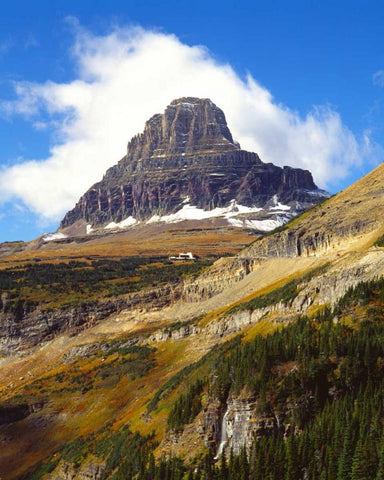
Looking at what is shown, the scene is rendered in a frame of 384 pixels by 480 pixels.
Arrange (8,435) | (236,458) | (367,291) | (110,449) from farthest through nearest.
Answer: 1. (8,435)
2. (110,449)
3. (367,291)
4. (236,458)

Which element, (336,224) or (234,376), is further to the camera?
(336,224)

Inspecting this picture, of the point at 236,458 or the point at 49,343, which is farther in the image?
the point at 49,343

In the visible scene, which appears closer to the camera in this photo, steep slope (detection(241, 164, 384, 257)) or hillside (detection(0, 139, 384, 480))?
hillside (detection(0, 139, 384, 480))

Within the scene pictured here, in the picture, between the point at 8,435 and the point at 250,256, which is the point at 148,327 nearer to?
the point at 250,256

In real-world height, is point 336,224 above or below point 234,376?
above

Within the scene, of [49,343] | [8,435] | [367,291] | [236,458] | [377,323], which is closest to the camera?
[236,458]

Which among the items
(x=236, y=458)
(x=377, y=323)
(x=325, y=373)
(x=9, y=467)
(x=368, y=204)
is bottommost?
(x=9, y=467)

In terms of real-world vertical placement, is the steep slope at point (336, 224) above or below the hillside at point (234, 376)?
above

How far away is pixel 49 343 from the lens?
7746 inches

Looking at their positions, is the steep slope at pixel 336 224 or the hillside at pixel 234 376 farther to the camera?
the steep slope at pixel 336 224

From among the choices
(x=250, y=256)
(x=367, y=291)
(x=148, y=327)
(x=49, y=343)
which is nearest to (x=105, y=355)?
(x=148, y=327)

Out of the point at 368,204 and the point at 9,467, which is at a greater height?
the point at 368,204

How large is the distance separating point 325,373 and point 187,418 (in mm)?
21078

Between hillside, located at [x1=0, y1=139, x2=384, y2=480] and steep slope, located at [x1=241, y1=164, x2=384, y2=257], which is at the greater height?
steep slope, located at [x1=241, y1=164, x2=384, y2=257]
